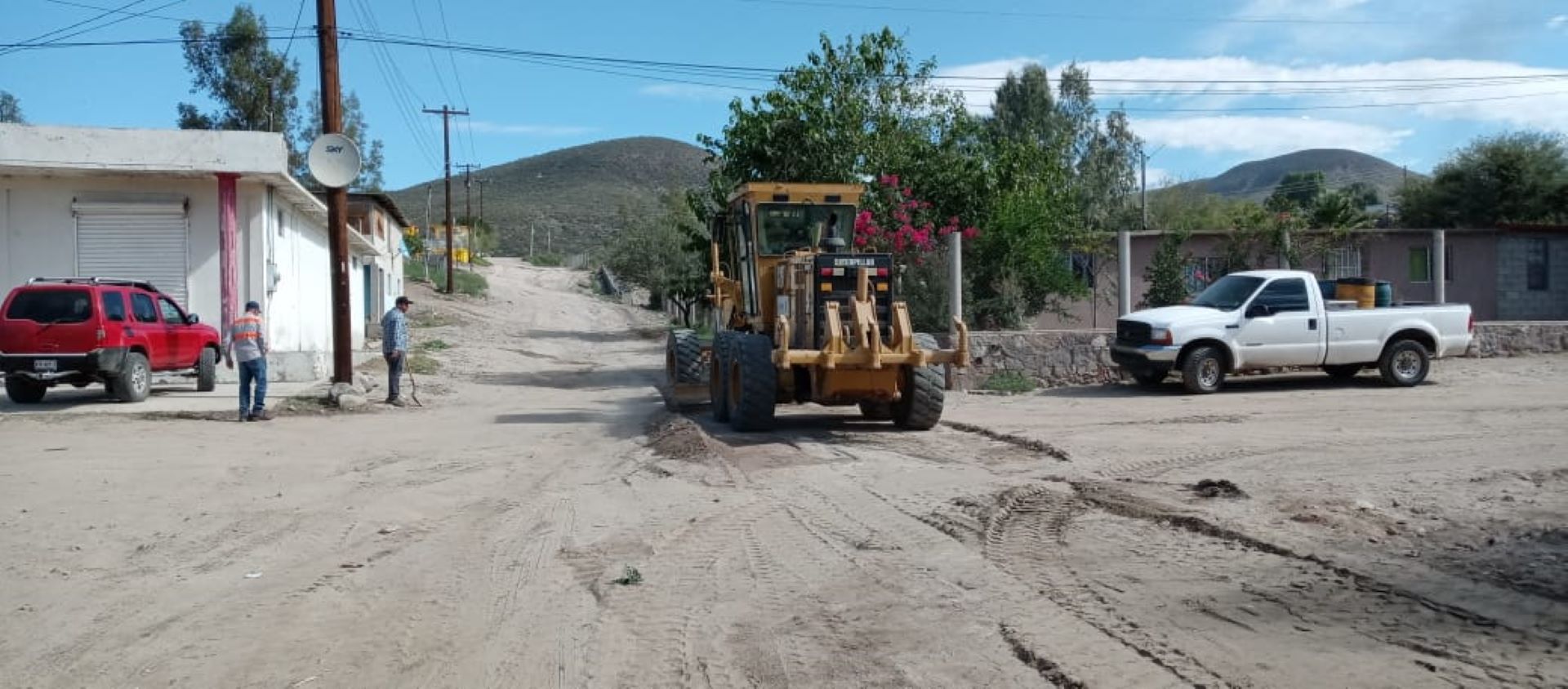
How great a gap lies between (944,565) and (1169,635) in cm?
165

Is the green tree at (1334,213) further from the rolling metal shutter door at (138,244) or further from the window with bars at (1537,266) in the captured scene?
the rolling metal shutter door at (138,244)

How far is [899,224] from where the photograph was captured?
20469mm

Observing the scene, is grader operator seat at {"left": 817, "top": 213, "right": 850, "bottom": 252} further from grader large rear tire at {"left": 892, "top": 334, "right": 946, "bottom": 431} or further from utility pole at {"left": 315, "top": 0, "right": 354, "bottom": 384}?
utility pole at {"left": 315, "top": 0, "right": 354, "bottom": 384}

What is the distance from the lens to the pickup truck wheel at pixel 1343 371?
18266 millimetres

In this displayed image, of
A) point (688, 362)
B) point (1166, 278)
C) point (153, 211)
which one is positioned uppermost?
point (153, 211)

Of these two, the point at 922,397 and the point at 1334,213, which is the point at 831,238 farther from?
the point at 1334,213

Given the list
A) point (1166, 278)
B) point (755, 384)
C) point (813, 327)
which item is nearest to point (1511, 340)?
point (1166, 278)

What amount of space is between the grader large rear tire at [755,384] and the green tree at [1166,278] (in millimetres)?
11683

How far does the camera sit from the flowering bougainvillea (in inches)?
771

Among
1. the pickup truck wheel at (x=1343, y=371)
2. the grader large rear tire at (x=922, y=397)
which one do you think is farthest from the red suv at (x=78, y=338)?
the pickup truck wheel at (x=1343, y=371)

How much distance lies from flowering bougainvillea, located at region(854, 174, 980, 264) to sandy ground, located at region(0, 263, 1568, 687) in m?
6.75

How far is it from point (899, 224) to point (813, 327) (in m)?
8.06

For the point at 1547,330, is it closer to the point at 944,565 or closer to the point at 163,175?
the point at 944,565

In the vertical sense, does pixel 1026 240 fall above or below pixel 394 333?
above
